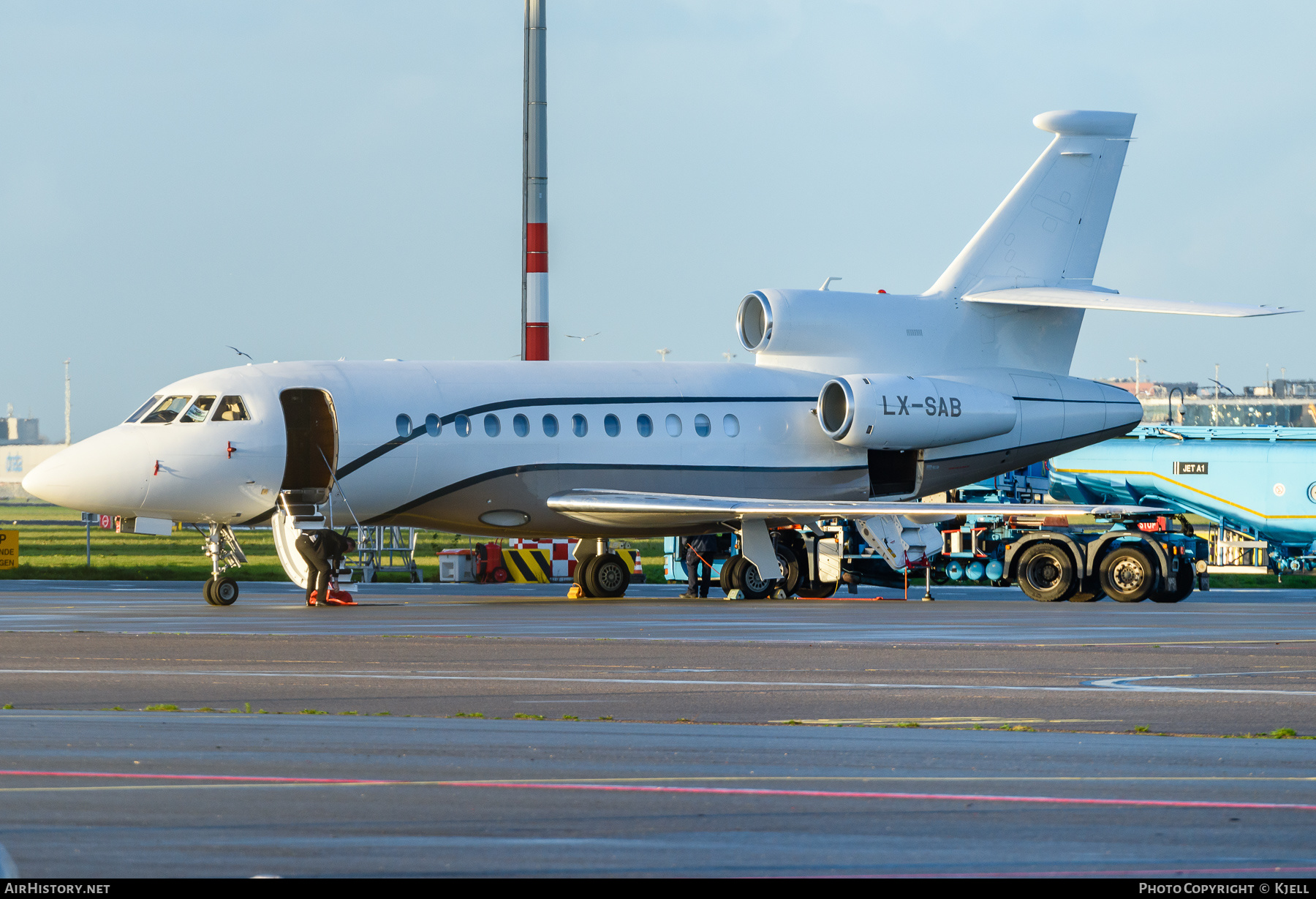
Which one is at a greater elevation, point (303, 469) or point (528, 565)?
point (303, 469)

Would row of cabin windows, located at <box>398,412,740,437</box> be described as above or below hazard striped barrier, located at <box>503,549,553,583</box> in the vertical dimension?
above

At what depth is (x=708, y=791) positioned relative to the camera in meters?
8.70

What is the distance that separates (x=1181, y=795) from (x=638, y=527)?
2380 cm

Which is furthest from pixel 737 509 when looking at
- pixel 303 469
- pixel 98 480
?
pixel 98 480

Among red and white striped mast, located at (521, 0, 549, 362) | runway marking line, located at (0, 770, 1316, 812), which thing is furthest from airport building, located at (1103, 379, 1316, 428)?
runway marking line, located at (0, 770, 1316, 812)

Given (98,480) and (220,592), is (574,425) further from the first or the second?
(98,480)

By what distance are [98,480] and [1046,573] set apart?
53.9ft

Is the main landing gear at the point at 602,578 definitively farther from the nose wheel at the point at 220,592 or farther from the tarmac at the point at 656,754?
the tarmac at the point at 656,754

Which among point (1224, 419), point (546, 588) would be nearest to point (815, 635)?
point (546, 588)

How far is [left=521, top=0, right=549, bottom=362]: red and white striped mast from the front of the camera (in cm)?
4481

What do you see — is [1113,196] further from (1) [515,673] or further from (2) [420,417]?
(1) [515,673]

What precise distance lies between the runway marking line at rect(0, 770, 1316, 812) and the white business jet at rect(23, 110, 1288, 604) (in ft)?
63.4

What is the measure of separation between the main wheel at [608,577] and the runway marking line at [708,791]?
2389 cm

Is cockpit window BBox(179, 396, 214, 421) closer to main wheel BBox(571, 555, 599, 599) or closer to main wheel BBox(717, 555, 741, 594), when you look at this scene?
main wheel BBox(571, 555, 599, 599)
